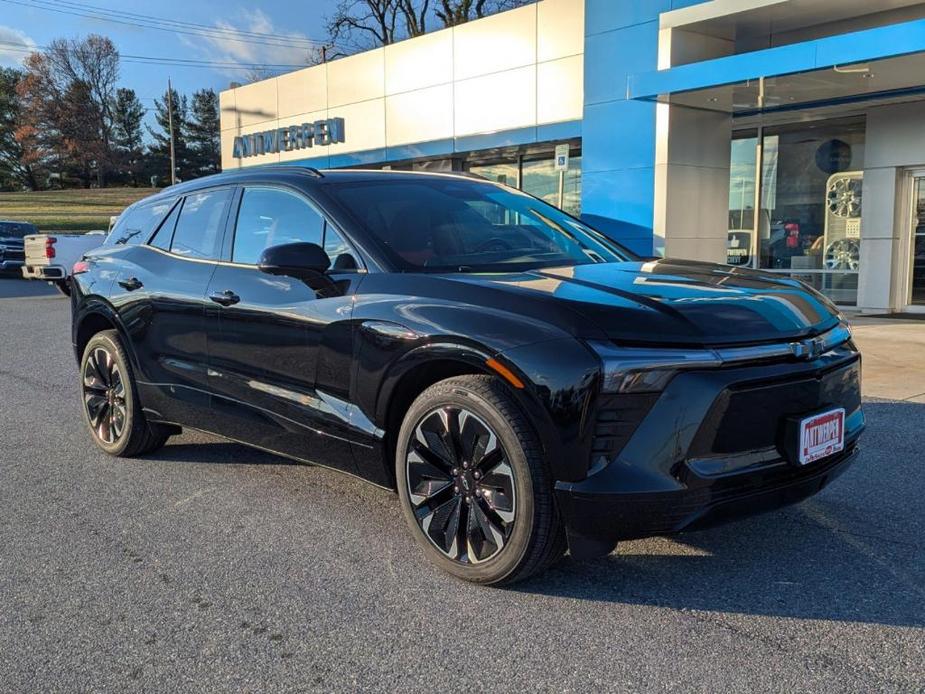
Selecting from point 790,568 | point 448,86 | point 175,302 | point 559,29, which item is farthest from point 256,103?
point 790,568

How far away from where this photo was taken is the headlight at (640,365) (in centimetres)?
286

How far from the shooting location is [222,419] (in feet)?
14.7

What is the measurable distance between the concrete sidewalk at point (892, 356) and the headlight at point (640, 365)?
4.78m

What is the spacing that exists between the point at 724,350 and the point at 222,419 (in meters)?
2.72

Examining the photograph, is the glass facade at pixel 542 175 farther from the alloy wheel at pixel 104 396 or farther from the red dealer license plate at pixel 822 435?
the red dealer license plate at pixel 822 435

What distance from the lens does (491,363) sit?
3.11m

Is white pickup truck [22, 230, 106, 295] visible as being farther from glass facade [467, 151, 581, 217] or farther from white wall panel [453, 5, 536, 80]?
glass facade [467, 151, 581, 217]

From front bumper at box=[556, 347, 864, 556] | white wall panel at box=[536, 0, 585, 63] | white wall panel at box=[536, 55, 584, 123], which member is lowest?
front bumper at box=[556, 347, 864, 556]

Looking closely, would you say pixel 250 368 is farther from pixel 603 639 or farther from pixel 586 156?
pixel 586 156

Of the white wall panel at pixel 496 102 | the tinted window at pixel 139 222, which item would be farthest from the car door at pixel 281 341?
the white wall panel at pixel 496 102

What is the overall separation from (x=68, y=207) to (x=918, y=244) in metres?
57.8

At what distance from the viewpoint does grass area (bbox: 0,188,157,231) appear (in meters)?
48.3

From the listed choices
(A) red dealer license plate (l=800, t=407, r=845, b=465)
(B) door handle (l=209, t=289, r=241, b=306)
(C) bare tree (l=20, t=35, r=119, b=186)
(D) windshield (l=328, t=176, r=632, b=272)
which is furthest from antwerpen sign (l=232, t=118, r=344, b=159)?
(C) bare tree (l=20, t=35, r=119, b=186)

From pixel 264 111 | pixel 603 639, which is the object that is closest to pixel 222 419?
pixel 603 639
